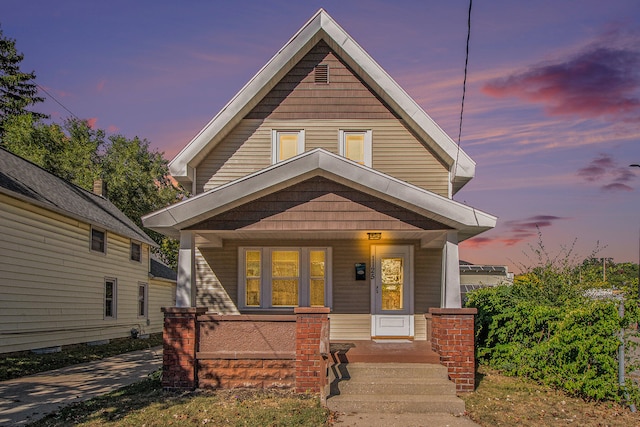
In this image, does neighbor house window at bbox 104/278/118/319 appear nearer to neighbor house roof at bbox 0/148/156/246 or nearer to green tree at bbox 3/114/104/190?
neighbor house roof at bbox 0/148/156/246

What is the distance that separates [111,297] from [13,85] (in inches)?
1090

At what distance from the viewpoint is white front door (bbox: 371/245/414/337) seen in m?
12.0

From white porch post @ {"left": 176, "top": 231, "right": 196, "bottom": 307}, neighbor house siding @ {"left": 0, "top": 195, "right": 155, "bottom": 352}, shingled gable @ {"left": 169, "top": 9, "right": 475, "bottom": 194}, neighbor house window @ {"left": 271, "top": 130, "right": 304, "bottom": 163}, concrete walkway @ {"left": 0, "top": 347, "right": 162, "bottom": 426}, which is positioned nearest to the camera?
concrete walkway @ {"left": 0, "top": 347, "right": 162, "bottom": 426}

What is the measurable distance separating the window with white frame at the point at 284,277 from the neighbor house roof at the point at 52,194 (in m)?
7.11

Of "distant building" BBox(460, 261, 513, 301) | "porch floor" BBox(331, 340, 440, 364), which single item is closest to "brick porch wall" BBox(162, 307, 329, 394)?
"porch floor" BBox(331, 340, 440, 364)

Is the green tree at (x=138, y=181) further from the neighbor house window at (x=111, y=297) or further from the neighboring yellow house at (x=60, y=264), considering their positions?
the neighbor house window at (x=111, y=297)

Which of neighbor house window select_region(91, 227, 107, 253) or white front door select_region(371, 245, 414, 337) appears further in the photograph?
neighbor house window select_region(91, 227, 107, 253)

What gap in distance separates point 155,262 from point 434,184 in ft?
68.5

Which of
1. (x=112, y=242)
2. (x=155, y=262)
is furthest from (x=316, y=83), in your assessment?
(x=155, y=262)

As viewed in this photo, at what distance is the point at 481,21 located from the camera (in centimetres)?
853

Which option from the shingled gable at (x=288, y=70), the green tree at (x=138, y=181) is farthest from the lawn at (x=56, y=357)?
the green tree at (x=138, y=181)

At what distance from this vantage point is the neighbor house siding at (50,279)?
14438 millimetres

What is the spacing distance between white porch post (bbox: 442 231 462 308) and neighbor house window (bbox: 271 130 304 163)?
14.5 ft

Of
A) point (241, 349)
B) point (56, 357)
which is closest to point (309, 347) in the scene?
point (241, 349)
